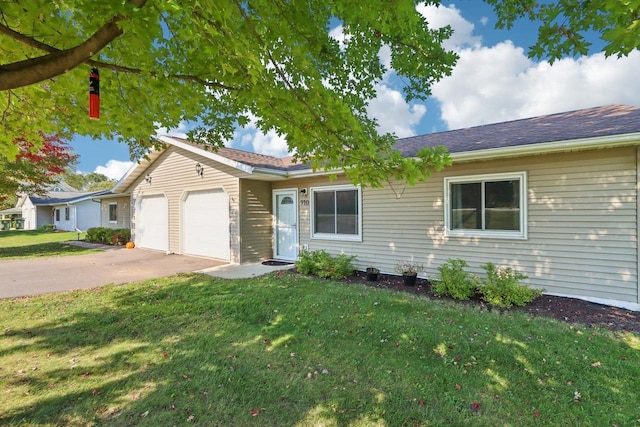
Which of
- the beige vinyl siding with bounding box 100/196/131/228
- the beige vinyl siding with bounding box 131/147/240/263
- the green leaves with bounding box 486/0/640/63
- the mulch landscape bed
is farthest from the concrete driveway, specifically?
the green leaves with bounding box 486/0/640/63

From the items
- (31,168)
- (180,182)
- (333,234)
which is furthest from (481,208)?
(31,168)

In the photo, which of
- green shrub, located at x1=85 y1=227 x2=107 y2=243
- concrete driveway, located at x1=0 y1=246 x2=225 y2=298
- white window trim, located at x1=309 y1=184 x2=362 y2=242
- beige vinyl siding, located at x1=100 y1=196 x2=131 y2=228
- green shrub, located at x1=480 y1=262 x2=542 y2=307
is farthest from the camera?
beige vinyl siding, located at x1=100 y1=196 x2=131 y2=228

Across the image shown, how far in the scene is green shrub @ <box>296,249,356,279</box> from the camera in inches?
292

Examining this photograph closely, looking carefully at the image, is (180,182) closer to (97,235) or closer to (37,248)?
(97,235)

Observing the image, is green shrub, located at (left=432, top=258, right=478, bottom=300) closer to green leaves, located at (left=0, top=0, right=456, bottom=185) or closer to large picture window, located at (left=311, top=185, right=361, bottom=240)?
large picture window, located at (left=311, top=185, right=361, bottom=240)

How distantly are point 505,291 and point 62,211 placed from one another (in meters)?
36.2

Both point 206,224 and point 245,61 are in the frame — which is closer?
point 245,61

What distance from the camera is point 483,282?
5742 millimetres

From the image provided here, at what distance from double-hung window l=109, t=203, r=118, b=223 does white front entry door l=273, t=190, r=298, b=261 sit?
13.4m

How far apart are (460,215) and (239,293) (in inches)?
199

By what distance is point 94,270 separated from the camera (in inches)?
338

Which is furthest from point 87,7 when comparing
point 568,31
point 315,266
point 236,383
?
point 315,266

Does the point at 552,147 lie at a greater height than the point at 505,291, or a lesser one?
greater

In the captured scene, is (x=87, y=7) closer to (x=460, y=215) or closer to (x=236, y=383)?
(x=236, y=383)
